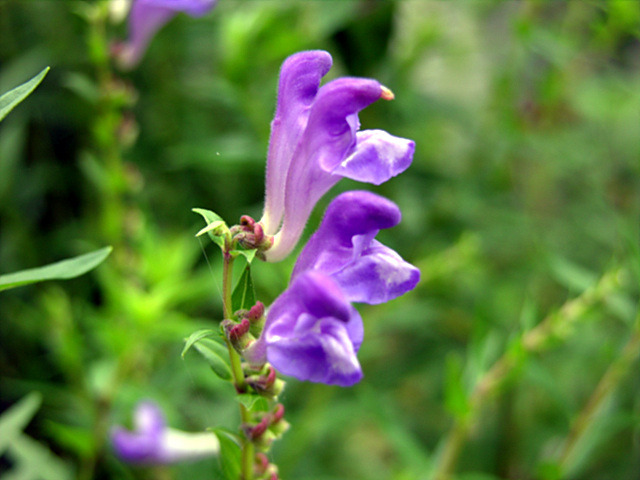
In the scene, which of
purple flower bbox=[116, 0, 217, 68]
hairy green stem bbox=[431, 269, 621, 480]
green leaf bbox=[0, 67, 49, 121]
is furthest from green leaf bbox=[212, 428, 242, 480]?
purple flower bbox=[116, 0, 217, 68]

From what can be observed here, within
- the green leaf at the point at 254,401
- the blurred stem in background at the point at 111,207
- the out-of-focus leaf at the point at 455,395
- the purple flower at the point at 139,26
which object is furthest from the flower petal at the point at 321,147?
the purple flower at the point at 139,26

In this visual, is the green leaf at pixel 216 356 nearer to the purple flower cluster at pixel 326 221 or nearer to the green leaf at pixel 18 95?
the purple flower cluster at pixel 326 221

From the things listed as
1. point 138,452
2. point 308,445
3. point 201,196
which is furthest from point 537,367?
point 201,196

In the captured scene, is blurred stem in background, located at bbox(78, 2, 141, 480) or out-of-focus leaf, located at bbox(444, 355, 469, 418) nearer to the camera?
out-of-focus leaf, located at bbox(444, 355, 469, 418)

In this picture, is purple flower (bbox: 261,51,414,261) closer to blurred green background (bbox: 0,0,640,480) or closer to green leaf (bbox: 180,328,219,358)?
green leaf (bbox: 180,328,219,358)

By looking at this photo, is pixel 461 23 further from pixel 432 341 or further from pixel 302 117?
pixel 302 117

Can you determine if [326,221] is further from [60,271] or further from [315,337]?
[60,271]

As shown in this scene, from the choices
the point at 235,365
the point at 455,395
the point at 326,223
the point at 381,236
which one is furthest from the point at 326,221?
the point at 381,236
